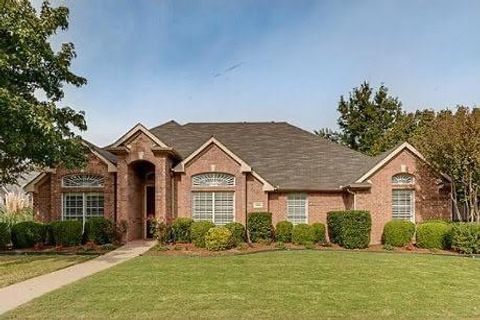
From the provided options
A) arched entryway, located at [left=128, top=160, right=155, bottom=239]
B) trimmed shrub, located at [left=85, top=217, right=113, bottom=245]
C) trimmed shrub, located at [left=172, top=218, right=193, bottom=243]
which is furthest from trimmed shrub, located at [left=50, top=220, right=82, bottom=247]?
trimmed shrub, located at [left=172, top=218, right=193, bottom=243]

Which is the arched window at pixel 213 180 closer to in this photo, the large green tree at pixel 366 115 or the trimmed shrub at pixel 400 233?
the trimmed shrub at pixel 400 233

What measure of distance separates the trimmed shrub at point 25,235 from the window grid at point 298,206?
39.1 ft

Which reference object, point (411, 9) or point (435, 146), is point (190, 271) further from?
point (435, 146)

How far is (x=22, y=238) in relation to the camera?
20984mm

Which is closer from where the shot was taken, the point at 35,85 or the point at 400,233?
the point at 35,85

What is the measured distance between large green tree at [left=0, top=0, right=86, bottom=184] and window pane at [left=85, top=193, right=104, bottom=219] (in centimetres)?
576

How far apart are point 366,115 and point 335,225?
25.8 metres

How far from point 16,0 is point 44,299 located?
10.1 metres

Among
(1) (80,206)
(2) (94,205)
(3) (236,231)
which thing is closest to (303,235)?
(3) (236,231)

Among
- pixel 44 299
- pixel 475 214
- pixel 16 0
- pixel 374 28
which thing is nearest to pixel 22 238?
Result: pixel 16 0

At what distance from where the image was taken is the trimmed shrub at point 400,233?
70.4 feet

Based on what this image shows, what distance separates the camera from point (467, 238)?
1931 cm

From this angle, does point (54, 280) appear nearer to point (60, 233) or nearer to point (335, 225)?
point (60, 233)

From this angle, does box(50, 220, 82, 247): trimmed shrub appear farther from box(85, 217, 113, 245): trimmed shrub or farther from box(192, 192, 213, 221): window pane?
box(192, 192, 213, 221): window pane
